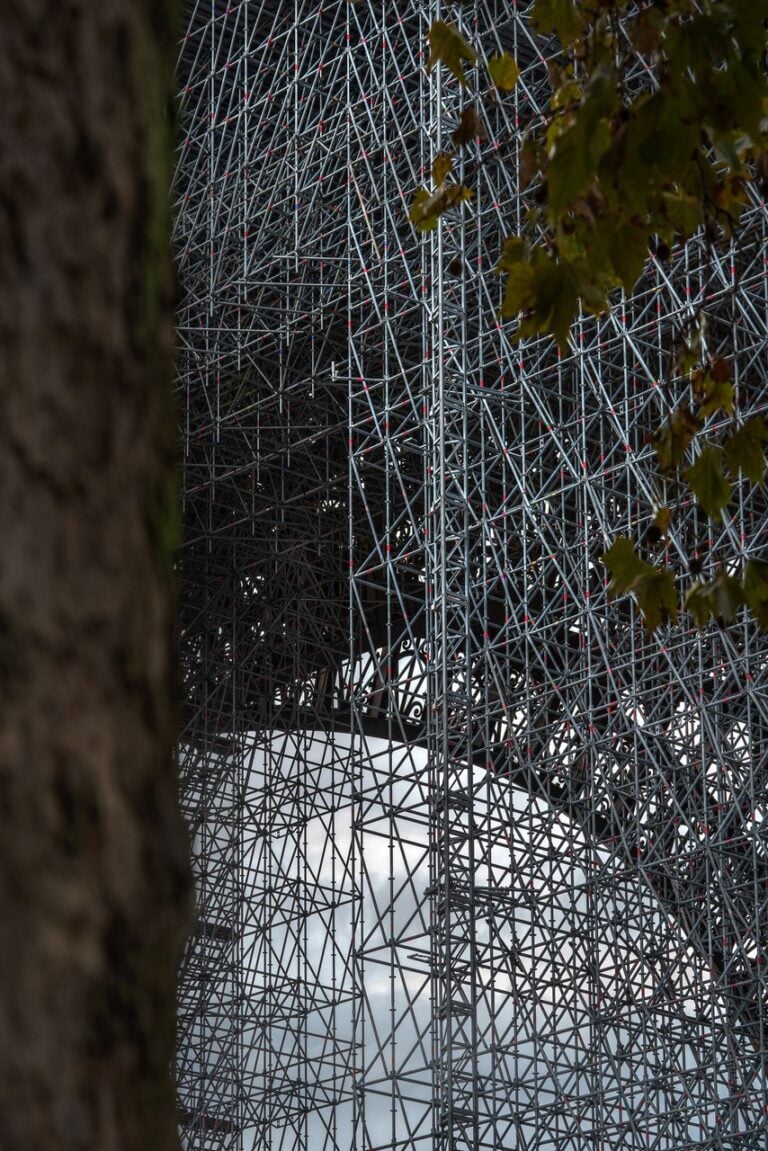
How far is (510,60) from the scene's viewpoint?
4828 mm

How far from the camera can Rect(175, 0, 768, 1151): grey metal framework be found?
1866 centimetres

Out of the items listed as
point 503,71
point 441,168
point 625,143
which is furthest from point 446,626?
point 625,143

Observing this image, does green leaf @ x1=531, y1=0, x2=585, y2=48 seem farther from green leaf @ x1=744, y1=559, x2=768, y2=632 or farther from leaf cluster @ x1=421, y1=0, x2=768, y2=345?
green leaf @ x1=744, y1=559, x2=768, y2=632

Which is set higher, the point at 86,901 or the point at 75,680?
the point at 75,680

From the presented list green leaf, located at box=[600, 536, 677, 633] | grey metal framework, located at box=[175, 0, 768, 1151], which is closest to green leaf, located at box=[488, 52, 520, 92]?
green leaf, located at box=[600, 536, 677, 633]

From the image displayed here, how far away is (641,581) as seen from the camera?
438cm

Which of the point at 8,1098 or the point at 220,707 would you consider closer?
the point at 8,1098

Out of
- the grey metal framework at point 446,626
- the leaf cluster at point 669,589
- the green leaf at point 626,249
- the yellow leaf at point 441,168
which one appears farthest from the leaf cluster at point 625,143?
the grey metal framework at point 446,626

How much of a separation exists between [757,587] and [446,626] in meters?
13.4

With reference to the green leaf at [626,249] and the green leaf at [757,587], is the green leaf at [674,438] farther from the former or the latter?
the green leaf at [626,249]

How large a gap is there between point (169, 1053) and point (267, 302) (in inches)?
959

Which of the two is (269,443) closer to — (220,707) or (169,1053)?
(220,707)

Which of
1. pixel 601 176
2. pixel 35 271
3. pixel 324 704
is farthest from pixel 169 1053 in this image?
pixel 324 704

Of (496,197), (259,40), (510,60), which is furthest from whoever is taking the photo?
(259,40)
